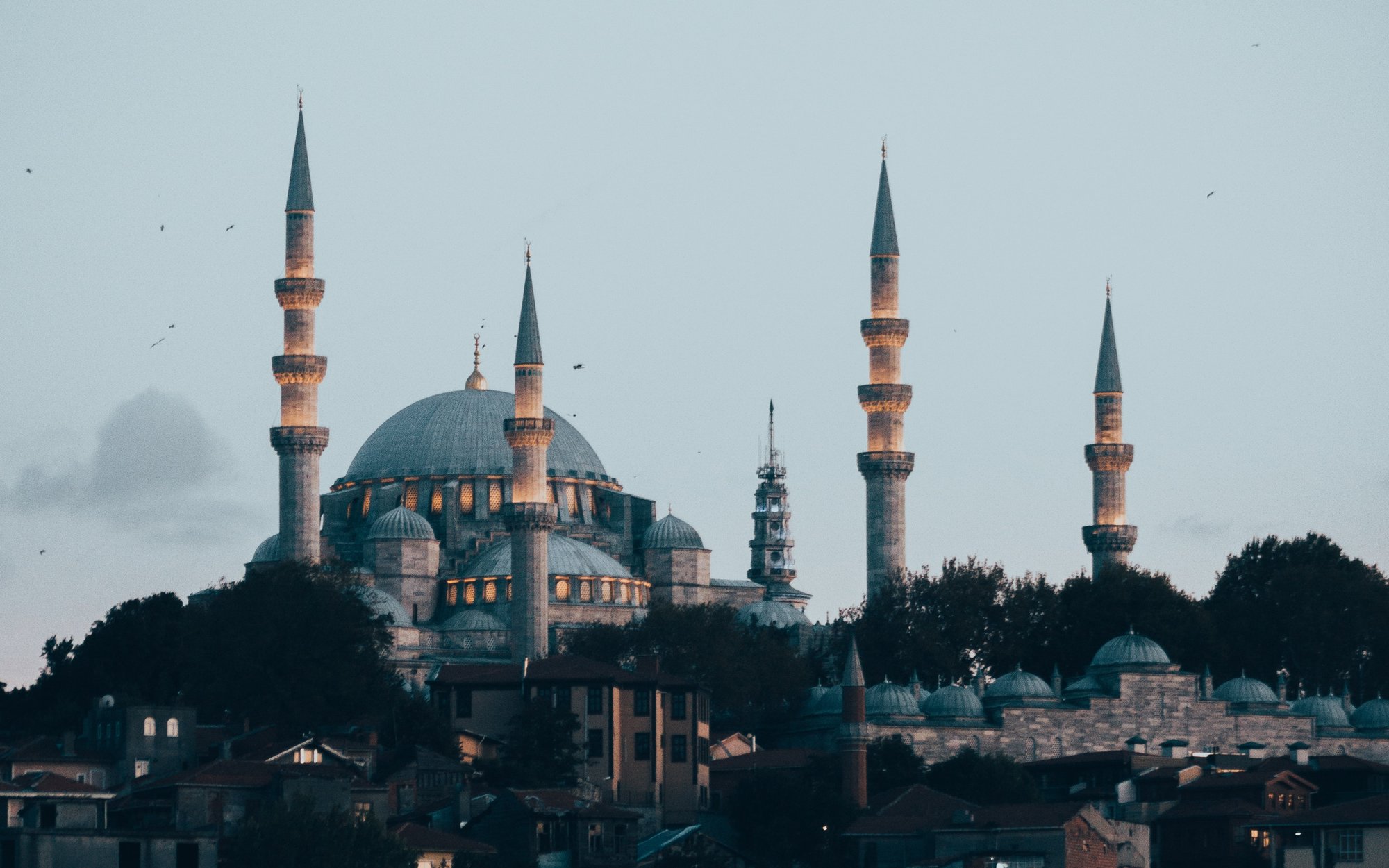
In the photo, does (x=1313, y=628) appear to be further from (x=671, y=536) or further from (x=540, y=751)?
(x=540, y=751)

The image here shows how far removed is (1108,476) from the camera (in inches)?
4451

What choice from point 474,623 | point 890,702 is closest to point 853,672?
point 890,702

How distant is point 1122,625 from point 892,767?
569 inches

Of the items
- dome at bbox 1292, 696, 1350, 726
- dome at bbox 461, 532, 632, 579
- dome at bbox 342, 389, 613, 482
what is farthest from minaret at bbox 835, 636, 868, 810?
dome at bbox 342, 389, 613, 482

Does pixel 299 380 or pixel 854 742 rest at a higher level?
pixel 299 380

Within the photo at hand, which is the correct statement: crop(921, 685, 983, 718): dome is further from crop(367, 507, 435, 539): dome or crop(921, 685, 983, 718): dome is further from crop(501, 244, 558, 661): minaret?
crop(367, 507, 435, 539): dome

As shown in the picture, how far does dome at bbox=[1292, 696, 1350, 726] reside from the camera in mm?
100875

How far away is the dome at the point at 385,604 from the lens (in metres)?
107

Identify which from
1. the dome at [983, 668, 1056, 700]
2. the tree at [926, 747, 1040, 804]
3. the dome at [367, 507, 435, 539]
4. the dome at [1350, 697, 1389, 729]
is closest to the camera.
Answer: the tree at [926, 747, 1040, 804]

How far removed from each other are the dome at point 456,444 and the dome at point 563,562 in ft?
16.5

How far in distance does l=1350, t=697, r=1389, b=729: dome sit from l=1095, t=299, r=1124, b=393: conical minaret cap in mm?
16720

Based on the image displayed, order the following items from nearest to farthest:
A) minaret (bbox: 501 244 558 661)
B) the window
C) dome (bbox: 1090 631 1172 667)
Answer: the window
dome (bbox: 1090 631 1172 667)
minaret (bbox: 501 244 558 661)

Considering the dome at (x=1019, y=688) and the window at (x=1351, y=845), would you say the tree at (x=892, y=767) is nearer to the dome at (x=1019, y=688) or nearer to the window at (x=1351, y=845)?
the dome at (x=1019, y=688)

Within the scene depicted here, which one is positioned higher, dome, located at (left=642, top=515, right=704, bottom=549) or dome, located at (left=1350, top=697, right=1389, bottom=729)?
dome, located at (left=642, top=515, right=704, bottom=549)
